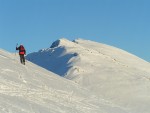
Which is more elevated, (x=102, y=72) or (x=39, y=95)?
(x=102, y=72)

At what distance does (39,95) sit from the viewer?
27812mm

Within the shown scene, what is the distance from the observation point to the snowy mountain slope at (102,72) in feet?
139

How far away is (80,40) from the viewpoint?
71125mm

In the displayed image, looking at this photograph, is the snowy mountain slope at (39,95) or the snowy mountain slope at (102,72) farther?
the snowy mountain slope at (102,72)

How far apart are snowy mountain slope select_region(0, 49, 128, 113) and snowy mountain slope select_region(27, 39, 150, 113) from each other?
4835 millimetres

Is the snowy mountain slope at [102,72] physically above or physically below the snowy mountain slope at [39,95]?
above

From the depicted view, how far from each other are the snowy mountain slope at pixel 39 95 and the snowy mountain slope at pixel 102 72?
4835mm

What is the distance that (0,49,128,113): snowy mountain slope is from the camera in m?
24.1

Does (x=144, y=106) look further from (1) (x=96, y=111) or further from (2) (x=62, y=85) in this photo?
(1) (x=96, y=111)

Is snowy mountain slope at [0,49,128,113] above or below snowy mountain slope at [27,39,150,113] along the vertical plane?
below

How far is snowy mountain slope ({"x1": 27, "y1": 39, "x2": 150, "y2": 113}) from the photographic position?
1671 inches

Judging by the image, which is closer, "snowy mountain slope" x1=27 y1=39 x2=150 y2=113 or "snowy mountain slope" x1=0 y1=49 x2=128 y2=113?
"snowy mountain slope" x1=0 y1=49 x2=128 y2=113

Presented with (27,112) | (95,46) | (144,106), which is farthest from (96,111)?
(95,46)

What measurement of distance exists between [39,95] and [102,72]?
22.6 meters
